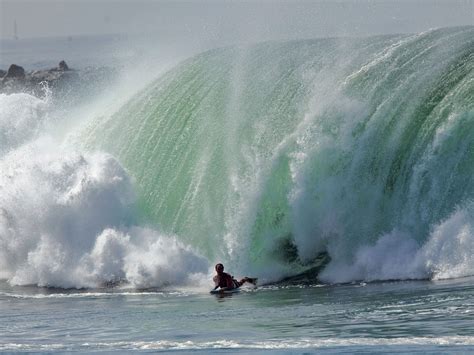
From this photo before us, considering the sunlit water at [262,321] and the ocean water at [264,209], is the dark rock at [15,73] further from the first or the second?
the sunlit water at [262,321]

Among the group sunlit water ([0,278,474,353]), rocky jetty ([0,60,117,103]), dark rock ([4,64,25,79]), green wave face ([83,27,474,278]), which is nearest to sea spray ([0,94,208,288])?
green wave face ([83,27,474,278])

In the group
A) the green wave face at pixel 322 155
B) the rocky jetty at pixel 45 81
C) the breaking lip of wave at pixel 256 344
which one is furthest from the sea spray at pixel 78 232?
the rocky jetty at pixel 45 81

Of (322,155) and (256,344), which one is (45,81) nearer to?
(322,155)

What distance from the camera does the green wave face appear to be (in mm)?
24562

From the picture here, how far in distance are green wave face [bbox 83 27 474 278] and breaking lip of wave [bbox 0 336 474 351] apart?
669 centimetres

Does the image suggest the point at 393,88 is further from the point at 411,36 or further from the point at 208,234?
the point at 208,234

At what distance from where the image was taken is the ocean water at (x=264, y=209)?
65.7 feet

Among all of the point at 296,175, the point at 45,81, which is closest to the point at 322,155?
the point at 296,175

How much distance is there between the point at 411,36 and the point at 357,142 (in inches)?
164

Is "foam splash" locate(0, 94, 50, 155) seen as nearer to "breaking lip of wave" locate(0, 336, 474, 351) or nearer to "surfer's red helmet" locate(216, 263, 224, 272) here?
"surfer's red helmet" locate(216, 263, 224, 272)

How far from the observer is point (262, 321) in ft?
65.3

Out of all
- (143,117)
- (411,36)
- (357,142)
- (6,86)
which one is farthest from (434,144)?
(6,86)

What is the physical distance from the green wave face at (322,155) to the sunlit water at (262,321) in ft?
6.49

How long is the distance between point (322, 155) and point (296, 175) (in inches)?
27.4
